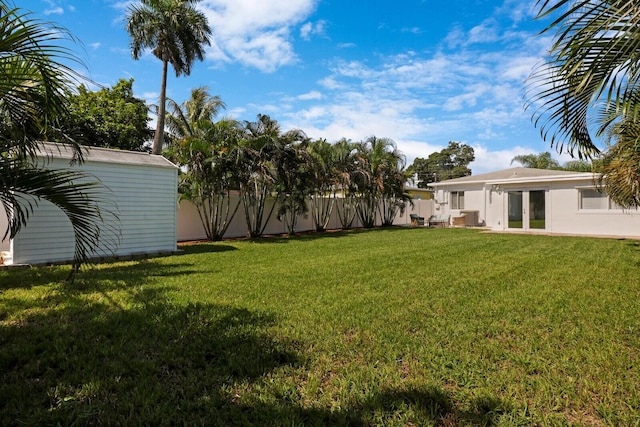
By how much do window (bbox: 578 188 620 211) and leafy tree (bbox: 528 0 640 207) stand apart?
14.4 metres

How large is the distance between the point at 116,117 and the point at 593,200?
27058 mm

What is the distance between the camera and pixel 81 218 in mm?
3875

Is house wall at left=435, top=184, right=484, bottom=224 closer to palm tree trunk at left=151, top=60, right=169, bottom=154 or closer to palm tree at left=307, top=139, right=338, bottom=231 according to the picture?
palm tree at left=307, top=139, right=338, bottom=231

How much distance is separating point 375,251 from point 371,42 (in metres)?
7.45

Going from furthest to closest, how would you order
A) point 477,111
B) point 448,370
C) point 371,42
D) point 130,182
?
point 477,111, point 371,42, point 130,182, point 448,370

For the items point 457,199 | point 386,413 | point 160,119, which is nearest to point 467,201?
point 457,199

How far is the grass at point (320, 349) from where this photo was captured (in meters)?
2.49

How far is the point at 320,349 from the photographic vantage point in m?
3.51

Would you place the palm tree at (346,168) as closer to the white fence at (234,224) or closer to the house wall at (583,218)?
the white fence at (234,224)

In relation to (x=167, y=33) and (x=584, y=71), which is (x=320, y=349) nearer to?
(x=584, y=71)

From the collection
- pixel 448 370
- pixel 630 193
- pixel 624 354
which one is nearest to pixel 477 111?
pixel 630 193

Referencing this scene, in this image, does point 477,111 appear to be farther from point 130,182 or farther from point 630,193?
point 130,182

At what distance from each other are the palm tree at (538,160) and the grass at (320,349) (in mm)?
31214

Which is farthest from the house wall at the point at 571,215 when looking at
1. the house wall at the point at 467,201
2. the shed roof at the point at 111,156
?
the shed roof at the point at 111,156
